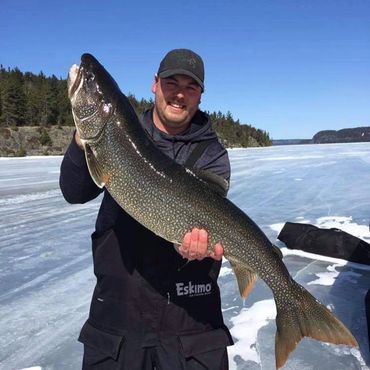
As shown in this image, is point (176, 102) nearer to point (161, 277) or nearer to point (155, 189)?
point (155, 189)

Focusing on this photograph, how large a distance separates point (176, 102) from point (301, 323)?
151 cm

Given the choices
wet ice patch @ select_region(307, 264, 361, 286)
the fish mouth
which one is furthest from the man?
wet ice patch @ select_region(307, 264, 361, 286)

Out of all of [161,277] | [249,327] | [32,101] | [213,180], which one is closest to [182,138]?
[213,180]

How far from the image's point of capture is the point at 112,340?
7.73 ft

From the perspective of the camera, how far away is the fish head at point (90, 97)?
2385 millimetres

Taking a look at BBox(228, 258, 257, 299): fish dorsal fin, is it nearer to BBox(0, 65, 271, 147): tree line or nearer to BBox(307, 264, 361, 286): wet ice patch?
BBox(307, 264, 361, 286): wet ice patch

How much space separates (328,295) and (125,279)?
3.02 metres

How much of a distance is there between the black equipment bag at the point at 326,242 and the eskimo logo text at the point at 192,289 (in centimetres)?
399

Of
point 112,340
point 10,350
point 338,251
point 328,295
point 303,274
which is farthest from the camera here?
point 338,251

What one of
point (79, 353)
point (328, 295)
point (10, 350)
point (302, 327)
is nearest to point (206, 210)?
point (302, 327)

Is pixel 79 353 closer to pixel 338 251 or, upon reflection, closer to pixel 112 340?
pixel 112 340

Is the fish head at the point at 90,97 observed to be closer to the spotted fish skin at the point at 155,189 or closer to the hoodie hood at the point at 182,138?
the spotted fish skin at the point at 155,189

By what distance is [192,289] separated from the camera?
8.09 feet

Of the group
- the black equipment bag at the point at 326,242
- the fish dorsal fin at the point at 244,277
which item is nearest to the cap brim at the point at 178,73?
the fish dorsal fin at the point at 244,277
